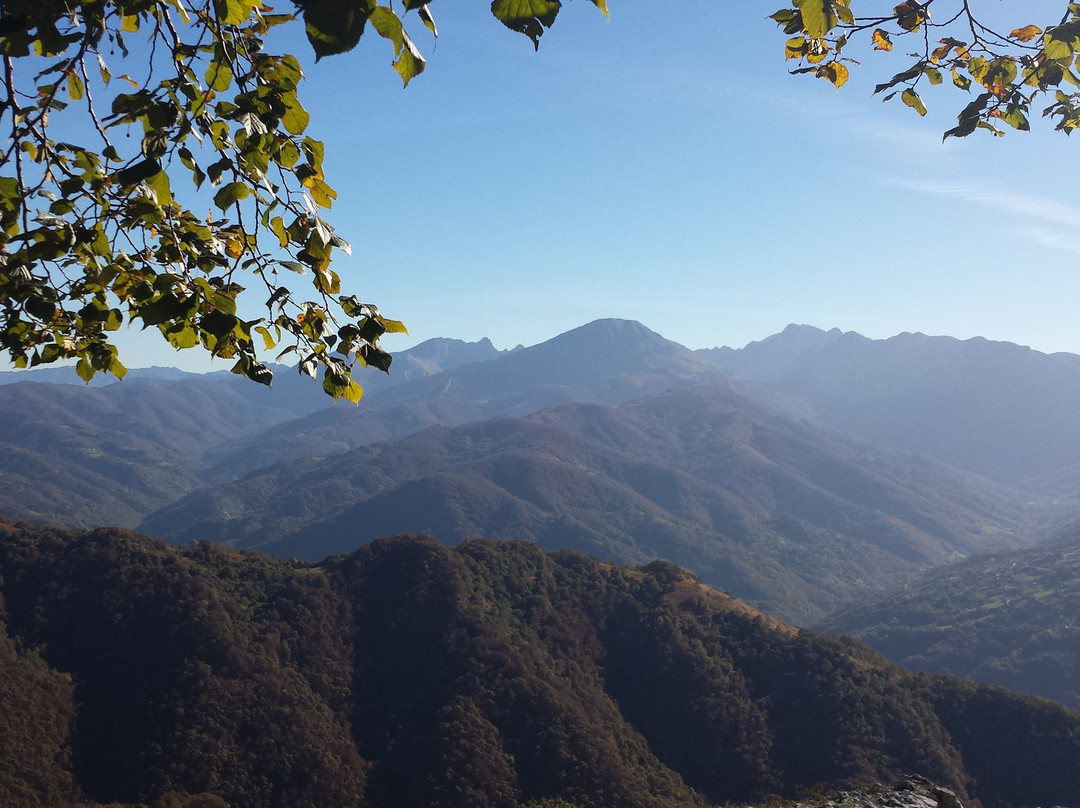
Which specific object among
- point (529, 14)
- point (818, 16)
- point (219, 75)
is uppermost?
point (818, 16)

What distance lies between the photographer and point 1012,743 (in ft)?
154

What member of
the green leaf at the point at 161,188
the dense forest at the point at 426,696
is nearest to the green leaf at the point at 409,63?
the green leaf at the point at 161,188

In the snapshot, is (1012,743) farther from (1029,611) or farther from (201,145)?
(1029,611)

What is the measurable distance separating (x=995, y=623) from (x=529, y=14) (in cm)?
14035

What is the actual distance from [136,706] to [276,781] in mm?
10743

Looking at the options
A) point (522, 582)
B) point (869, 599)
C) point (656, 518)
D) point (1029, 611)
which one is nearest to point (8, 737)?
point (522, 582)

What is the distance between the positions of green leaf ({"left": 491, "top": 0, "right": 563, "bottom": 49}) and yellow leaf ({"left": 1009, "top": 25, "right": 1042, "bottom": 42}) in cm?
349

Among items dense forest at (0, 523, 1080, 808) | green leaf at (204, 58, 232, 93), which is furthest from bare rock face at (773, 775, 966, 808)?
dense forest at (0, 523, 1080, 808)

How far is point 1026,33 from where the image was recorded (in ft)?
12.6

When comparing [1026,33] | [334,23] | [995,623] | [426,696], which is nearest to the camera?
[334,23]

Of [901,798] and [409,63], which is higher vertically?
[409,63]

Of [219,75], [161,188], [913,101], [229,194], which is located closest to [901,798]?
[913,101]

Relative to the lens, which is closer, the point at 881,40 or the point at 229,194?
the point at 229,194

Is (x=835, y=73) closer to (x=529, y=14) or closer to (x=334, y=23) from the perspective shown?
(x=529, y=14)
